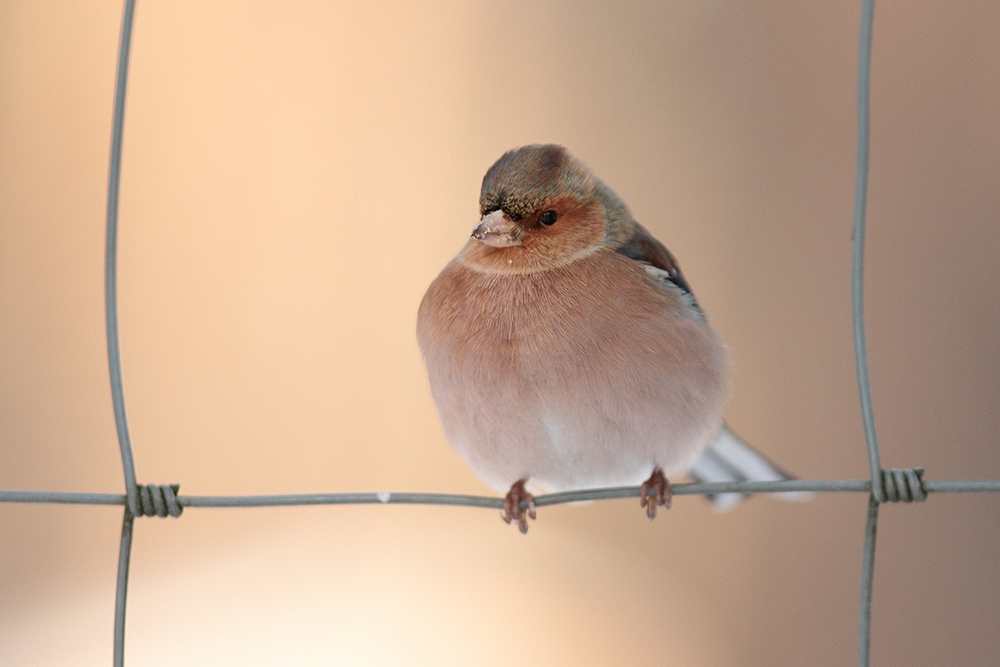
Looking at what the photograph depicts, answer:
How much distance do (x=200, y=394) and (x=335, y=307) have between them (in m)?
0.43

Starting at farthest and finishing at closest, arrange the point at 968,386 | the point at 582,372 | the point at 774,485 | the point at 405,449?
the point at 405,449 → the point at 968,386 → the point at 582,372 → the point at 774,485

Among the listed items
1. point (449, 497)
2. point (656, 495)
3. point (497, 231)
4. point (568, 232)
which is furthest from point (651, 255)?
point (449, 497)

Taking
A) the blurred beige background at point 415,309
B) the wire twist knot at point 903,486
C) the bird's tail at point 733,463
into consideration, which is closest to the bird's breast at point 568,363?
the bird's tail at point 733,463

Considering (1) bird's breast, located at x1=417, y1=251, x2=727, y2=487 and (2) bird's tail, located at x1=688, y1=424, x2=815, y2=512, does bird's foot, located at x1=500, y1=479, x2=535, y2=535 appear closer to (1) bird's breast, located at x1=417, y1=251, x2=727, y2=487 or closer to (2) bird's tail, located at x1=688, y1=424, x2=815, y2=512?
(1) bird's breast, located at x1=417, y1=251, x2=727, y2=487

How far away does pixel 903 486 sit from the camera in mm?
920

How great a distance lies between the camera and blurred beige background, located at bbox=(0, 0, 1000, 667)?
2721 mm

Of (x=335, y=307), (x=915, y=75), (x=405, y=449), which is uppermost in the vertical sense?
(x=915, y=75)

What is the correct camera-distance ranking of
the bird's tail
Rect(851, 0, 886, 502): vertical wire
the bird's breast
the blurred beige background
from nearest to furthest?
Rect(851, 0, 886, 502): vertical wire < the bird's breast < the bird's tail < the blurred beige background

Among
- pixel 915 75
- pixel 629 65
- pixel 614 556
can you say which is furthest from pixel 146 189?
pixel 915 75

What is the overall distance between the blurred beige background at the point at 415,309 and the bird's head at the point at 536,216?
1.29 m

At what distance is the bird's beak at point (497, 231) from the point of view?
139 centimetres

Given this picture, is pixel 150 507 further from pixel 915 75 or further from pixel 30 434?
pixel 915 75

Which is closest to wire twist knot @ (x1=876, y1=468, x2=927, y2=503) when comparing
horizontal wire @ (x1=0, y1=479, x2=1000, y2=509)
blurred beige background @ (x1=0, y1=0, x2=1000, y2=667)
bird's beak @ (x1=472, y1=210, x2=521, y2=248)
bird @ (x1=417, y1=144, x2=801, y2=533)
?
horizontal wire @ (x1=0, y1=479, x2=1000, y2=509)

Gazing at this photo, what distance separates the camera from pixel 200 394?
9.02 ft
